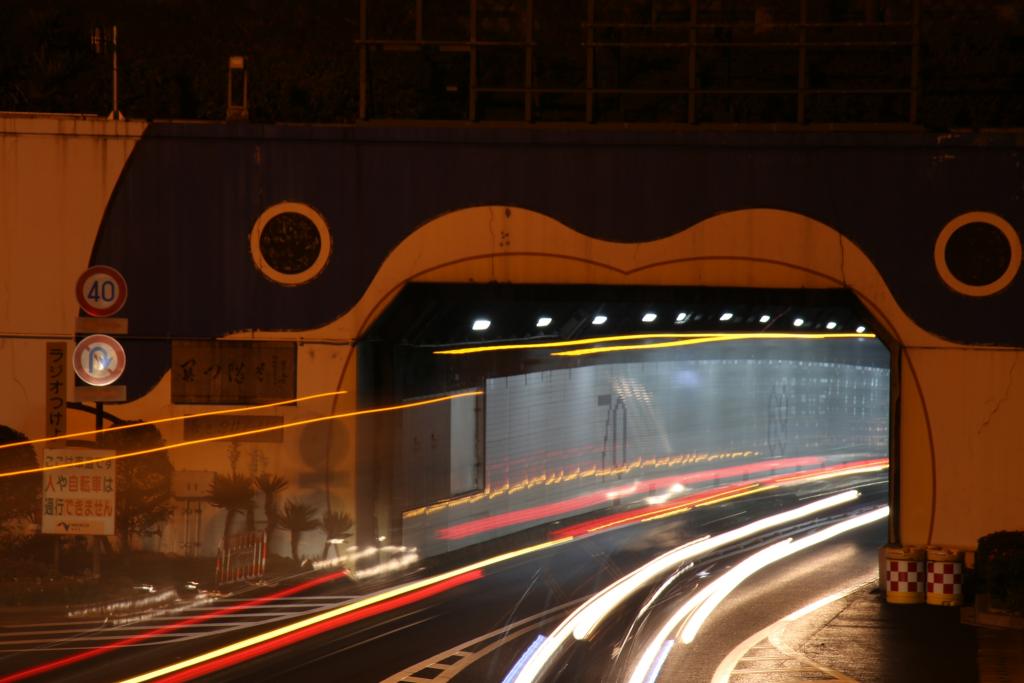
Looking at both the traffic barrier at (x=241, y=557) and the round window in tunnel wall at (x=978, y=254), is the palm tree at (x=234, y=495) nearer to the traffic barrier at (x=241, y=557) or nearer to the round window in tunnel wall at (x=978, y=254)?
the traffic barrier at (x=241, y=557)

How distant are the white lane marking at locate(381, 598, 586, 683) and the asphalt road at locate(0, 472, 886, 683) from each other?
0.04ft

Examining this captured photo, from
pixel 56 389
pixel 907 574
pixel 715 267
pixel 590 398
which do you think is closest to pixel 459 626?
pixel 907 574

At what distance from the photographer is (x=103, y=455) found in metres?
17.6

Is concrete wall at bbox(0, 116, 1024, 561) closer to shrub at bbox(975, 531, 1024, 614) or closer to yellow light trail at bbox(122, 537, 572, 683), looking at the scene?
shrub at bbox(975, 531, 1024, 614)

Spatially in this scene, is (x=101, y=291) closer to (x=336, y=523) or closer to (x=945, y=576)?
(x=336, y=523)

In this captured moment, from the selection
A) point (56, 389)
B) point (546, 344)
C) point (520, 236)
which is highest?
point (520, 236)

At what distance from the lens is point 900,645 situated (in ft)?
53.0

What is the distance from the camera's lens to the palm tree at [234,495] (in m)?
20.8

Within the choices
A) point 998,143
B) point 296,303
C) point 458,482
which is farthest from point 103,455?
point 998,143

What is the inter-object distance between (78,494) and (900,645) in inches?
446

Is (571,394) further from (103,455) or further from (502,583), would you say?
(103,455)

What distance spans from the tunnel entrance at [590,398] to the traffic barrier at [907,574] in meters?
2.67

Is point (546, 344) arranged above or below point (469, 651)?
above

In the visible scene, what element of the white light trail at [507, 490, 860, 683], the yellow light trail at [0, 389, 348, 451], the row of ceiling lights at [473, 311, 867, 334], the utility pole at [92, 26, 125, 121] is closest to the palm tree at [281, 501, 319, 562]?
the yellow light trail at [0, 389, 348, 451]
